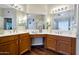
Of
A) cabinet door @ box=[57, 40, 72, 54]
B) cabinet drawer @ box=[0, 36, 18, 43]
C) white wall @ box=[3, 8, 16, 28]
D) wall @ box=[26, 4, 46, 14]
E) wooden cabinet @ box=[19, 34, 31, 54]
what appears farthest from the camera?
wall @ box=[26, 4, 46, 14]

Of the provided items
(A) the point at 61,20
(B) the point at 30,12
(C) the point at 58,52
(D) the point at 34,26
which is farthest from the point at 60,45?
(B) the point at 30,12

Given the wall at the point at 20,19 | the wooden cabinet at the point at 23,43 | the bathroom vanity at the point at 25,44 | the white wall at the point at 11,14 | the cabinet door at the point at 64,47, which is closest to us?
the bathroom vanity at the point at 25,44

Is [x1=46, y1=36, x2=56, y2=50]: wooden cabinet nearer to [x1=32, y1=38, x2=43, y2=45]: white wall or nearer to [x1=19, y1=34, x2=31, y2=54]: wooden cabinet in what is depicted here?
[x1=32, y1=38, x2=43, y2=45]: white wall

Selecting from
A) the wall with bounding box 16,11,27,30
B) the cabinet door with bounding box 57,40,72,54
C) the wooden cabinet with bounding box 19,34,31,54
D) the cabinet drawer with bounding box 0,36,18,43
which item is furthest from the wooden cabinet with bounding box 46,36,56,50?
the cabinet drawer with bounding box 0,36,18,43

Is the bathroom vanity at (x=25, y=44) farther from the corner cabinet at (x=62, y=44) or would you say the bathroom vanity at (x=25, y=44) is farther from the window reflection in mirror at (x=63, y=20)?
the window reflection in mirror at (x=63, y=20)

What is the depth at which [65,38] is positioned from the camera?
14.1 feet

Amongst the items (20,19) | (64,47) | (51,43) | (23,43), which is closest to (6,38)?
(23,43)

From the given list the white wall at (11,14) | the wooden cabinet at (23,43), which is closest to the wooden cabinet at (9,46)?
the wooden cabinet at (23,43)

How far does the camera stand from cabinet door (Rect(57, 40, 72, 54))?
166 inches

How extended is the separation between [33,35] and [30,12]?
109cm

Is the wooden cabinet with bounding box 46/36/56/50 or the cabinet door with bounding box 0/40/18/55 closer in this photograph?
the cabinet door with bounding box 0/40/18/55

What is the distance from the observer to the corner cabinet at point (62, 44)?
4.08 metres

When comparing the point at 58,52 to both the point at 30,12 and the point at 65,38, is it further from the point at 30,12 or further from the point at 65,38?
the point at 30,12

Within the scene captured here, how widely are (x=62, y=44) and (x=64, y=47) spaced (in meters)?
0.12
